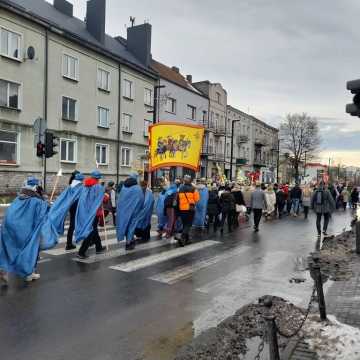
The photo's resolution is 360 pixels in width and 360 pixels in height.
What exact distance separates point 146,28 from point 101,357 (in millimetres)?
38368

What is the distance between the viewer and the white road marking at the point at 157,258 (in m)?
8.01

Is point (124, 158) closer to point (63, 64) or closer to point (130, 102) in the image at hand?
point (130, 102)

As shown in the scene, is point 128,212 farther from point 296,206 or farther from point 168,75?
point 168,75

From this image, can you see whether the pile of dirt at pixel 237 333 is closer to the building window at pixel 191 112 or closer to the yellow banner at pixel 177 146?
the yellow banner at pixel 177 146

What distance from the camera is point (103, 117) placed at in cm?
3189

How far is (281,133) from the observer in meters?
67.9

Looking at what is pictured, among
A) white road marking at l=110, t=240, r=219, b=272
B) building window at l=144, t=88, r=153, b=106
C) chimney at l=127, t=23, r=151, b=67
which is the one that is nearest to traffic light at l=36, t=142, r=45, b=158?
white road marking at l=110, t=240, r=219, b=272

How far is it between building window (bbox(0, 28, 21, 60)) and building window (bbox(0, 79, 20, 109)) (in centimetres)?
155

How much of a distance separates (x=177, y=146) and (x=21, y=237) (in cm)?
783

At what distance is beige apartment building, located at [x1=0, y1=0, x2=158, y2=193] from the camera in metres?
24.1

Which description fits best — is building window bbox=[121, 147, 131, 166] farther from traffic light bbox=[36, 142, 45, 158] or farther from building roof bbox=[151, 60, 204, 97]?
traffic light bbox=[36, 142, 45, 158]

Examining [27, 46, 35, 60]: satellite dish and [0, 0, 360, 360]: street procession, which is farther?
[27, 46, 35, 60]: satellite dish

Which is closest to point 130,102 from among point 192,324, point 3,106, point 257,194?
point 3,106

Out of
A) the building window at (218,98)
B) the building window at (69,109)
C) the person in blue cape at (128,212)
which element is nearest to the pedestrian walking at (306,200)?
the person in blue cape at (128,212)
